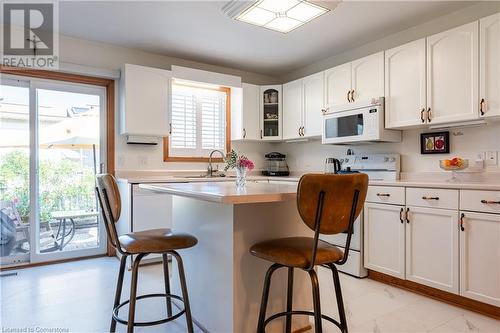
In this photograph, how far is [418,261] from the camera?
2.55 metres

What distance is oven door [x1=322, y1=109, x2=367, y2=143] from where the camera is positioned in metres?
3.23

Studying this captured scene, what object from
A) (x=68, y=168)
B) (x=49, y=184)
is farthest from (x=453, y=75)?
(x=49, y=184)

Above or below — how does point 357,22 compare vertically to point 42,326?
above

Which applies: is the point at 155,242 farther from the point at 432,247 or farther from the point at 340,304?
the point at 432,247

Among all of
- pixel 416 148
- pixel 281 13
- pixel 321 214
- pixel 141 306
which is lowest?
pixel 141 306

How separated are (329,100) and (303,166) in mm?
1131

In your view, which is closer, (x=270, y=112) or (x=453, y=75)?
(x=453, y=75)

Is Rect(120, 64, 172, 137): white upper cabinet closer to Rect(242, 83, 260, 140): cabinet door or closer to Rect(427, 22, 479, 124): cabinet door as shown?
Rect(242, 83, 260, 140): cabinet door

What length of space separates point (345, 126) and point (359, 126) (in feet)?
0.59

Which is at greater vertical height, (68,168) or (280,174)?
(68,168)

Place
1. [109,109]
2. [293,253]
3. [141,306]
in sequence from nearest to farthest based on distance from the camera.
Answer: [293,253] → [141,306] → [109,109]

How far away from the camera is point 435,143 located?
2963 mm

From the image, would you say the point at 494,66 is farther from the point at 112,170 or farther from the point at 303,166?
the point at 112,170

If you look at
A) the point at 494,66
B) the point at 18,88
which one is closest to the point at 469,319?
the point at 494,66
